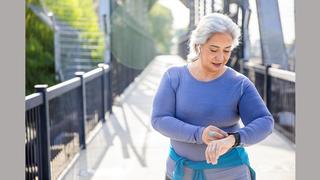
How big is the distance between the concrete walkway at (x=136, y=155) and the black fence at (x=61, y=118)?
0.17 meters

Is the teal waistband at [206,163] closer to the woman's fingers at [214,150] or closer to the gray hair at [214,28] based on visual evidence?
the woman's fingers at [214,150]

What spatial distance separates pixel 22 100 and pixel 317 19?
159cm

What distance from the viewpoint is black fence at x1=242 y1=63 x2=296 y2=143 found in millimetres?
6138

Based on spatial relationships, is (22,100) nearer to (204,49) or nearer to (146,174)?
(204,49)

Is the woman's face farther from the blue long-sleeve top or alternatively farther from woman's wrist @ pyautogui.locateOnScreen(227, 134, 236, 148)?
woman's wrist @ pyautogui.locateOnScreen(227, 134, 236, 148)

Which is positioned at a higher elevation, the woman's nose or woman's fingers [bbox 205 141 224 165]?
the woman's nose

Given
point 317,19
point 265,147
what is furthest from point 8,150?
point 265,147

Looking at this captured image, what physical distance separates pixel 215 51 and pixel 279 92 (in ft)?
16.4

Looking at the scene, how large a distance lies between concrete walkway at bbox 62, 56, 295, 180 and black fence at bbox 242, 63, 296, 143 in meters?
0.20

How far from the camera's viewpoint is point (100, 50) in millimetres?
13578

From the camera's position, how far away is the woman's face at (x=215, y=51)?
1.86 m

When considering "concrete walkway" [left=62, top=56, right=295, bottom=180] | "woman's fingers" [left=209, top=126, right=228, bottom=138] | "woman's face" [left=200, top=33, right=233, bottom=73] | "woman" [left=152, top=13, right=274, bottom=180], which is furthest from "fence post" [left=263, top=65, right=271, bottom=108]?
"woman's fingers" [left=209, top=126, right=228, bottom=138]

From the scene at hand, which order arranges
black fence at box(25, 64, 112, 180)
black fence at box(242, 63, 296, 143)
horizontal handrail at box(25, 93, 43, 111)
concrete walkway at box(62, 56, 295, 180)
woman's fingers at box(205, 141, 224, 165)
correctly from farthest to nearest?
1. black fence at box(242, 63, 296, 143)
2. concrete walkway at box(62, 56, 295, 180)
3. black fence at box(25, 64, 112, 180)
4. horizontal handrail at box(25, 93, 43, 111)
5. woman's fingers at box(205, 141, 224, 165)

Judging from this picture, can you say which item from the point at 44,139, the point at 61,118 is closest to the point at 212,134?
the point at 44,139
